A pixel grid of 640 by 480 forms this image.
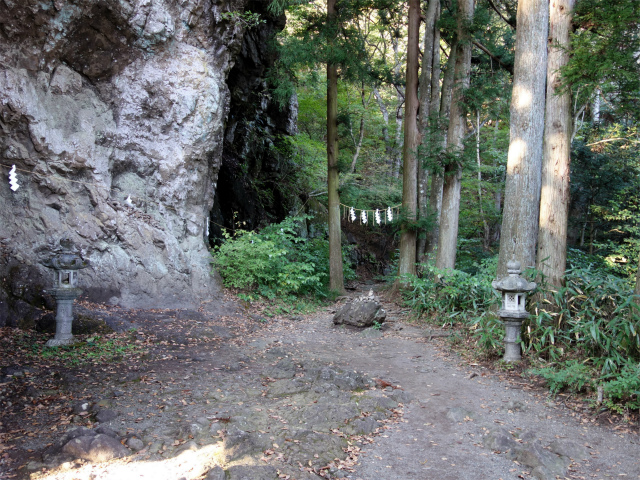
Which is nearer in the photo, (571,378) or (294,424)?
(294,424)

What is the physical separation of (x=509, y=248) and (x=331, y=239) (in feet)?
22.2

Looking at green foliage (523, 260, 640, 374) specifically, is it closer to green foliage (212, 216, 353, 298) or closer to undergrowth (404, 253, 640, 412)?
undergrowth (404, 253, 640, 412)

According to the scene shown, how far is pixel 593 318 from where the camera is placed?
588cm

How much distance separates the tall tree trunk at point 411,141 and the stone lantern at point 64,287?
28.4 ft

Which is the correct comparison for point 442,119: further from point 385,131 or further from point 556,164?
point 385,131

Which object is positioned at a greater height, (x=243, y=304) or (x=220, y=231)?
(x=220, y=231)

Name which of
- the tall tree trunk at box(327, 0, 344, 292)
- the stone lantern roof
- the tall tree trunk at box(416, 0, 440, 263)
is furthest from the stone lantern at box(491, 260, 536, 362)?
the tall tree trunk at box(327, 0, 344, 292)

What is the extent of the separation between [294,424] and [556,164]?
5690 millimetres

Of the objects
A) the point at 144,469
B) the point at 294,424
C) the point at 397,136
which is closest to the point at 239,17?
the point at 294,424

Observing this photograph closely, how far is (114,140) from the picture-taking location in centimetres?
942

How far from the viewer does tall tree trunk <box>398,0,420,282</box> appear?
12.5 m

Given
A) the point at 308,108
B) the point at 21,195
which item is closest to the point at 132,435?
the point at 21,195

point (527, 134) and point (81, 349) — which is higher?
point (527, 134)

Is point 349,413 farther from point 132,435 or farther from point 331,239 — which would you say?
point 331,239
